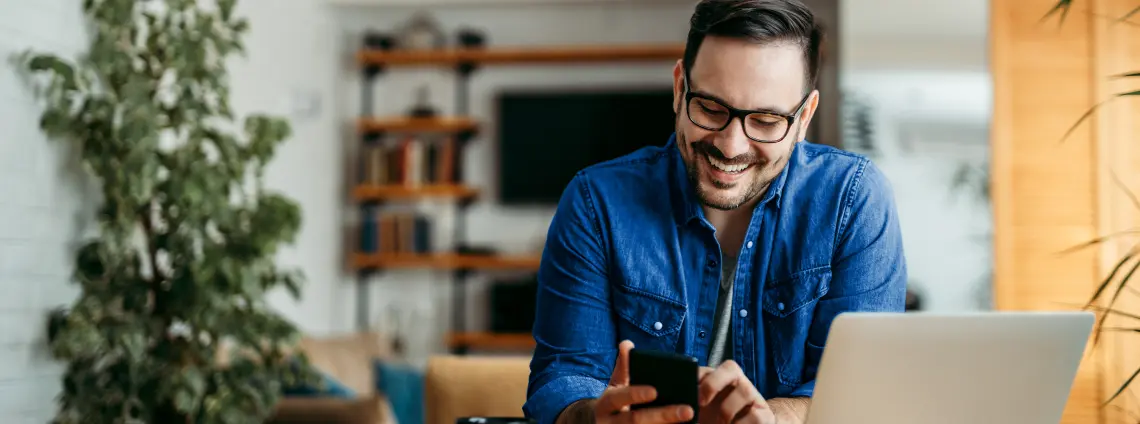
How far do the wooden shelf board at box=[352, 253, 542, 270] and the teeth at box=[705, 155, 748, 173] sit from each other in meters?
4.03

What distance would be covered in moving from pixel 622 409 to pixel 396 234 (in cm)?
457

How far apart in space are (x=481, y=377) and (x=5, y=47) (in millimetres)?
1456

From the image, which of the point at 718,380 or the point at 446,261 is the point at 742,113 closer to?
the point at 718,380

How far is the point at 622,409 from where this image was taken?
4.07 feet

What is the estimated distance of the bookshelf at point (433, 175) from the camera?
5574 mm

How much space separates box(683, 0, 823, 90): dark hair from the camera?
1.44 metres

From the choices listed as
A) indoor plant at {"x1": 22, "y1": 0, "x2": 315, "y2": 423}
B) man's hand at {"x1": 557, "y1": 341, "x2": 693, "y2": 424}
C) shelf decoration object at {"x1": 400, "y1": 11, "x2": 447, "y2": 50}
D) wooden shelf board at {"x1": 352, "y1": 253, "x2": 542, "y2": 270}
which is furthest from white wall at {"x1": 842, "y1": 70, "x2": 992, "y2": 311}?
man's hand at {"x1": 557, "y1": 341, "x2": 693, "y2": 424}

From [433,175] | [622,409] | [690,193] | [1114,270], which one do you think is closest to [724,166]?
[690,193]

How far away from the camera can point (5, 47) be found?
2641mm

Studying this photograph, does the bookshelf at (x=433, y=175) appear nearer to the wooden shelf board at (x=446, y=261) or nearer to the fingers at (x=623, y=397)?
the wooden shelf board at (x=446, y=261)

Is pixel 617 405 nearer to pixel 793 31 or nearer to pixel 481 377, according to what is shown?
pixel 793 31

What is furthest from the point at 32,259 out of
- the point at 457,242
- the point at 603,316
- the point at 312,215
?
the point at 457,242

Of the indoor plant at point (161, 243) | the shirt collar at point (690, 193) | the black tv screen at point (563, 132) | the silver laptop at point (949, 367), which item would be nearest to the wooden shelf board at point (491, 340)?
the black tv screen at point (563, 132)

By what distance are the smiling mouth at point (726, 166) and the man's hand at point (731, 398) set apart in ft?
1.00
